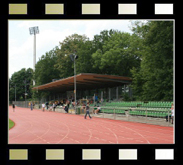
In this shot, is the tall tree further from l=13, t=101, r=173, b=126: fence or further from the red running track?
the red running track

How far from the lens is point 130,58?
48.6m

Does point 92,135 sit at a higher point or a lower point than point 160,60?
lower

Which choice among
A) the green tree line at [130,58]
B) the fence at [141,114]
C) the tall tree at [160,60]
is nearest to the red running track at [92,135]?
the fence at [141,114]

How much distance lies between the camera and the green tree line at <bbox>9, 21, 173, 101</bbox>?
29047 millimetres

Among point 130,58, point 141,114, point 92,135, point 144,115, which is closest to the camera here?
point 92,135

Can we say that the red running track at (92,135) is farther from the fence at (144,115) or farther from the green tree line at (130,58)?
the green tree line at (130,58)

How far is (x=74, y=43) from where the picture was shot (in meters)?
68.3

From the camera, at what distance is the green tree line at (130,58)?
29047 mm

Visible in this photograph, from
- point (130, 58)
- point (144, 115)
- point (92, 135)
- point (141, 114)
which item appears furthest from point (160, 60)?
point (92, 135)

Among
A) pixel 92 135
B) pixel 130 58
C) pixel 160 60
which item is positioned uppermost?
pixel 130 58

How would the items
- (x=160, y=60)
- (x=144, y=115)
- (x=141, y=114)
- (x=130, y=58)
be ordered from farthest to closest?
1. (x=130, y=58)
2. (x=160, y=60)
3. (x=141, y=114)
4. (x=144, y=115)

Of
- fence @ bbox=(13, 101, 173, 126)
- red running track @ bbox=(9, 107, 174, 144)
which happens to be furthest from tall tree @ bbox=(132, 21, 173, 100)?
red running track @ bbox=(9, 107, 174, 144)

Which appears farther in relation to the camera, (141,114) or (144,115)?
(141,114)

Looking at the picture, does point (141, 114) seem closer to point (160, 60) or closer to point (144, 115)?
point (144, 115)
